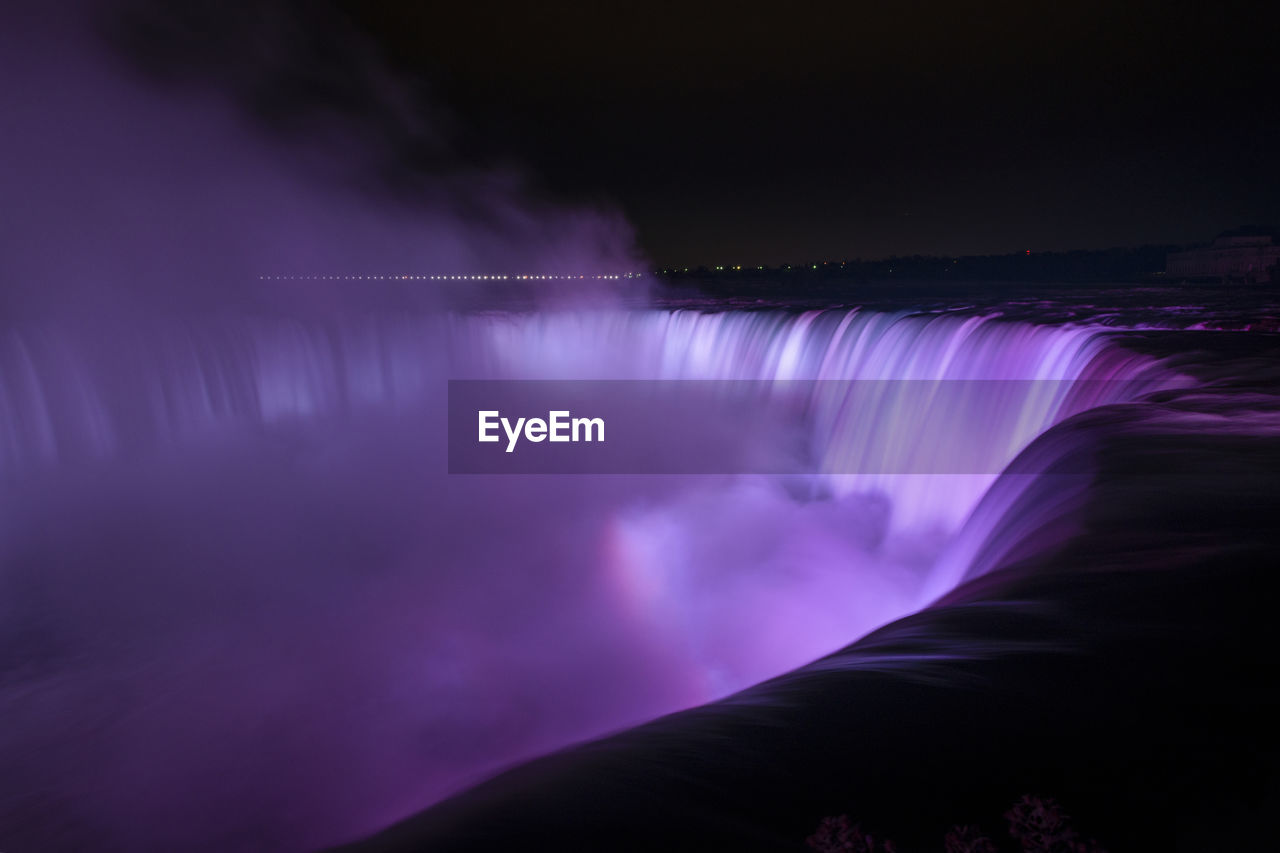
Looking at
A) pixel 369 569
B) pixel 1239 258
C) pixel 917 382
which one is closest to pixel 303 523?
pixel 369 569

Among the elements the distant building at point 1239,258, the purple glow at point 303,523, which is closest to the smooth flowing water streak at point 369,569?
the purple glow at point 303,523

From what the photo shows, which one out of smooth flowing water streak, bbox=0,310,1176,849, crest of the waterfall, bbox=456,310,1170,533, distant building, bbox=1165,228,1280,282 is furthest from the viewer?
distant building, bbox=1165,228,1280,282

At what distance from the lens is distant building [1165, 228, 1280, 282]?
20016 mm

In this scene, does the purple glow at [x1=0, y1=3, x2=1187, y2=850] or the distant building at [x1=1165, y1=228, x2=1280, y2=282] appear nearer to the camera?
the purple glow at [x1=0, y1=3, x2=1187, y2=850]

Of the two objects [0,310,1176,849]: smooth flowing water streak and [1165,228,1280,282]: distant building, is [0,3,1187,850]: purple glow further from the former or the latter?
[1165,228,1280,282]: distant building

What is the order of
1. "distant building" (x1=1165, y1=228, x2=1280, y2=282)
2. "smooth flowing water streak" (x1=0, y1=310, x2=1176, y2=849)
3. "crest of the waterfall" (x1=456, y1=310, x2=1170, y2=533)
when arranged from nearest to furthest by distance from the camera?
"smooth flowing water streak" (x1=0, y1=310, x2=1176, y2=849) < "crest of the waterfall" (x1=456, y1=310, x2=1170, y2=533) < "distant building" (x1=1165, y1=228, x2=1280, y2=282)

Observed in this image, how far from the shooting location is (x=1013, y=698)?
1.95 metres

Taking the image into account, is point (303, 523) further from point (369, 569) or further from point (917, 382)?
point (917, 382)

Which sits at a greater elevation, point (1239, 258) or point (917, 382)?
point (1239, 258)

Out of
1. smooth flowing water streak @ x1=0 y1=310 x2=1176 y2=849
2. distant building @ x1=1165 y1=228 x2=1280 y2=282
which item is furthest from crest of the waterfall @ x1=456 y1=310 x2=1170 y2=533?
distant building @ x1=1165 y1=228 x2=1280 y2=282

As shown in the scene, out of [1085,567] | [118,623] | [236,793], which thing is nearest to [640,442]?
[118,623]

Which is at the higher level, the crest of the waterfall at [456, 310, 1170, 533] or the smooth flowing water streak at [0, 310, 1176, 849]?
the crest of the waterfall at [456, 310, 1170, 533]

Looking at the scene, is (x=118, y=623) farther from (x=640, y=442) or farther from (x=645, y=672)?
(x=640, y=442)

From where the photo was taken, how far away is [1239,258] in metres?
20.9
